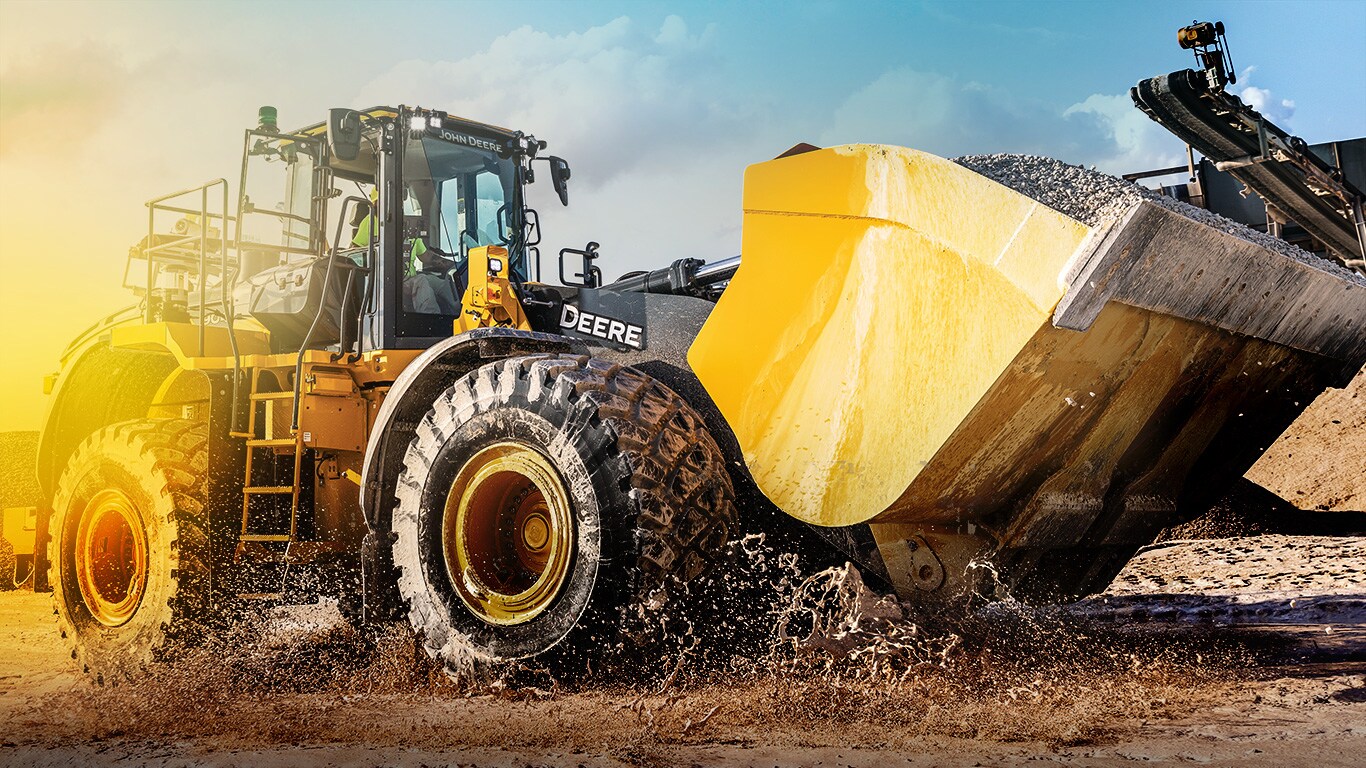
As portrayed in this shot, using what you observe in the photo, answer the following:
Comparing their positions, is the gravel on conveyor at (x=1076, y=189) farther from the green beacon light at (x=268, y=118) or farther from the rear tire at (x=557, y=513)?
the green beacon light at (x=268, y=118)

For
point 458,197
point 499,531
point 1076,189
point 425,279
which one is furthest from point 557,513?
point 458,197

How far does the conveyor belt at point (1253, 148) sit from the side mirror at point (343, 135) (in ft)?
22.6

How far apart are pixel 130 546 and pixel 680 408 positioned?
3.74 metres

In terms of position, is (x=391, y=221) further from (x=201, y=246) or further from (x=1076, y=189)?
(x=1076, y=189)

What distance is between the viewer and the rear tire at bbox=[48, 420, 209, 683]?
5.30m

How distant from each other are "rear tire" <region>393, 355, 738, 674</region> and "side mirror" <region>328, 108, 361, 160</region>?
5.05ft

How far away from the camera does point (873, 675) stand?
3.69 metres

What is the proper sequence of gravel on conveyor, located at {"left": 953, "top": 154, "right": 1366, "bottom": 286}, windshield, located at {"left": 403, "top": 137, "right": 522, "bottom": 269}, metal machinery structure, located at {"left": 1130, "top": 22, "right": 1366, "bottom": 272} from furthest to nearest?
1. metal machinery structure, located at {"left": 1130, "top": 22, "right": 1366, "bottom": 272}
2. windshield, located at {"left": 403, "top": 137, "right": 522, "bottom": 269}
3. gravel on conveyor, located at {"left": 953, "top": 154, "right": 1366, "bottom": 286}

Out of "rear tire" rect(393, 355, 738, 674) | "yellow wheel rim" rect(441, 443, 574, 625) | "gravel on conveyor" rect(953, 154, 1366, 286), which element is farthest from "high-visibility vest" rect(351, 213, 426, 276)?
"gravel on conveyor" rect(953, 154, 1366, 286)

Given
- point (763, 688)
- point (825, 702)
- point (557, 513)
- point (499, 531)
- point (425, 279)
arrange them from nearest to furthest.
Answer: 1. point (825, 702)
2. point (763, 688)
3. point (557, 513)
4. point (499, 531)
5. point (425, 279)

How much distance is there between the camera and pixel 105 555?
19.6ft

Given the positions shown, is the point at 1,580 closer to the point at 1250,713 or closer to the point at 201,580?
the point at 201,580

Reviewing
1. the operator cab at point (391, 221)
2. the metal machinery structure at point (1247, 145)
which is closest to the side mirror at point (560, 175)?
the operator cab at point (391, 221)

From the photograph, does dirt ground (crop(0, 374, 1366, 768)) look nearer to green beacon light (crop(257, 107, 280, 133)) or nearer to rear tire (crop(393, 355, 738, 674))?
rear tire (crop(393, 355, 738, 674))
